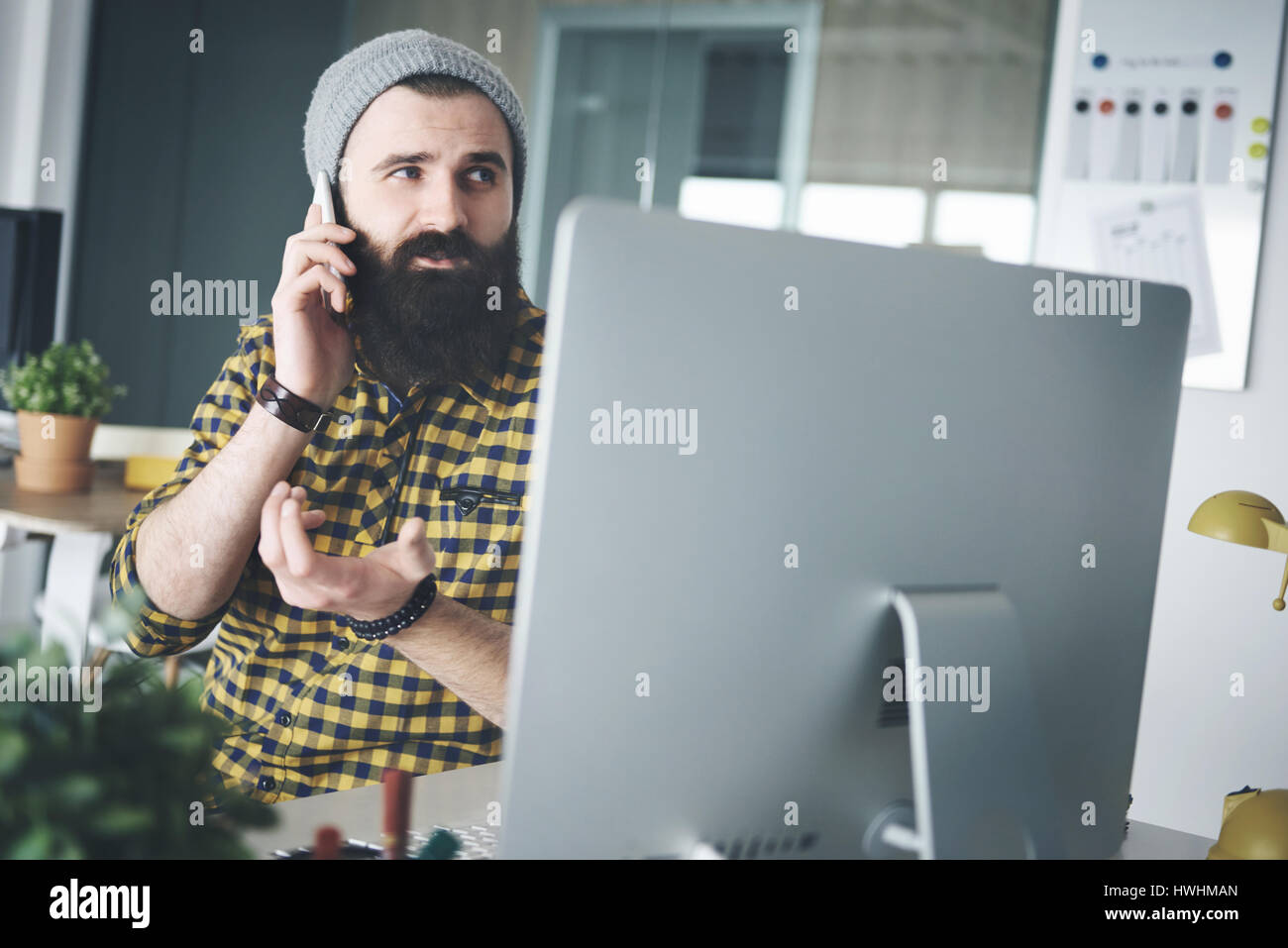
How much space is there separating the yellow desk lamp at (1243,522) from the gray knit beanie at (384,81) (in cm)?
91

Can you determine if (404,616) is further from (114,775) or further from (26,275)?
(26,275)

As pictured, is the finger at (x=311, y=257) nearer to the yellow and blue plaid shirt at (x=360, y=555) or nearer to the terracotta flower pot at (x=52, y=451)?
the yellow and blue plaid shirt at (x=360, y=555)

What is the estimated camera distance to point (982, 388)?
2.51ft

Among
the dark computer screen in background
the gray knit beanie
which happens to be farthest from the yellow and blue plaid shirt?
the dark computer screen in background

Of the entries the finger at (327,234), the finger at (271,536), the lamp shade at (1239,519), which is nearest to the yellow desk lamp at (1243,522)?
the lamp shade at (1239,519)

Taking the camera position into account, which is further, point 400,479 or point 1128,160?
point 1128,160

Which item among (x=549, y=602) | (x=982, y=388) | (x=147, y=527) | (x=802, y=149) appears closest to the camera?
(x=549, y=602)

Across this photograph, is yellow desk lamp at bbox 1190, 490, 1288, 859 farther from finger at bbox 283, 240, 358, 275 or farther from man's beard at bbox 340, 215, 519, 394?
finger at bbox 283, 240, 358, 275

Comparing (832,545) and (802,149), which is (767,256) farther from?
(802,149)

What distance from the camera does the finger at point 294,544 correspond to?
0.88 meters

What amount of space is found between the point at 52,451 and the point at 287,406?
1.43m

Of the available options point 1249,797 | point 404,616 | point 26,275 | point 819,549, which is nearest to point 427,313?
point 404,616
